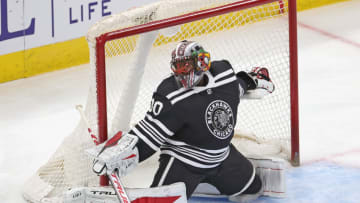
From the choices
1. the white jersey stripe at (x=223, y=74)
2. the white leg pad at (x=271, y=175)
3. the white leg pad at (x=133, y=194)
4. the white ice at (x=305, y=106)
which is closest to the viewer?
the white leg pad at (x=133, y=194)

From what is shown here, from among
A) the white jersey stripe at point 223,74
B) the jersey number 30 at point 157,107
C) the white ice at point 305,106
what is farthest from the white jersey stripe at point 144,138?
the white ice at point 305,106

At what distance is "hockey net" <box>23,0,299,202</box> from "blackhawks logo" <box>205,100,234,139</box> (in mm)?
384

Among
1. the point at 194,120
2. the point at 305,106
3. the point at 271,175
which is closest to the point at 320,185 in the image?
the point at 271,175

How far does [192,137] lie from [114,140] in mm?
329

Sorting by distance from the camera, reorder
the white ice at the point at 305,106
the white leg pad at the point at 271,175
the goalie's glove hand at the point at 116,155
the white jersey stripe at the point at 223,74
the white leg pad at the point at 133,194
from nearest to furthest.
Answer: the goalie's glove hand at the point at 116,155 < the white leg pad at the point at 133,194 < the white jersey stripe at the point at 223,74 < the white leg pad at the point at 271,175 < the white ice at the point at 305,106

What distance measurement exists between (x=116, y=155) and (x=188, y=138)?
34cm

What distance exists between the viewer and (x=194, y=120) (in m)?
3.86

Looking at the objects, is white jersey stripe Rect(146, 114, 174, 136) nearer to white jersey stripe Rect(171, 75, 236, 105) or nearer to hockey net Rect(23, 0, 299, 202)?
white jersey stripe Rect(171, 75, 236, 105)

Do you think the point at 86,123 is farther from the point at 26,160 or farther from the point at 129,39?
the point at 26,160

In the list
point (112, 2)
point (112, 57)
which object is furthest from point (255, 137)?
point (112, 2)

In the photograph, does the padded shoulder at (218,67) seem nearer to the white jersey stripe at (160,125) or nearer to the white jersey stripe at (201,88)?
the white jersey stripe at (201,88)

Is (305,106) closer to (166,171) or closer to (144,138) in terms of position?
(166,171)

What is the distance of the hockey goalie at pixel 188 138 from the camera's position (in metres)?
3.81

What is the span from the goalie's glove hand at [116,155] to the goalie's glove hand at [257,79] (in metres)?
0.70
